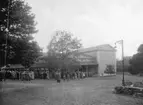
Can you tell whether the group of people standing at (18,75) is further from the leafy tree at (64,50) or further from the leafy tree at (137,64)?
the leafy tree at (137,64)

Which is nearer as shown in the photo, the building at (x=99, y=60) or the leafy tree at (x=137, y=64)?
the leafy tree at (x=137, y=64)

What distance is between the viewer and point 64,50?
3103 centimetres

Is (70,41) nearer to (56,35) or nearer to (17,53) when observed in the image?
(56,35)

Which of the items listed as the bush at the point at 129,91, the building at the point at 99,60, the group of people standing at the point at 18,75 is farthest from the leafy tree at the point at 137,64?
the building at the point at 99,60

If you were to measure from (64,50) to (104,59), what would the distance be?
13.7 m

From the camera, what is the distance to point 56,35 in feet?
102

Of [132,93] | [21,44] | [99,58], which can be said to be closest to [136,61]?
[132,93]

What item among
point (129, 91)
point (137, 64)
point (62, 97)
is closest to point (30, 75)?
point (62, 97)

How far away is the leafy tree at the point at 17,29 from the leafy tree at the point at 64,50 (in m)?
10.1

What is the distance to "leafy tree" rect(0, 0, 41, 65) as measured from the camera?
682 inches

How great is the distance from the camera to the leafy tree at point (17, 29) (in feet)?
56.8

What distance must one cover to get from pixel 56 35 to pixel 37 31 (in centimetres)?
1057

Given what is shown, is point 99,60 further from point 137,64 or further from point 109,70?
point 137,64

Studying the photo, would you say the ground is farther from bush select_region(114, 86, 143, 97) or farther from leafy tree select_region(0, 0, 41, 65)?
leafy tree select_region(0, 0, 41, 65)
